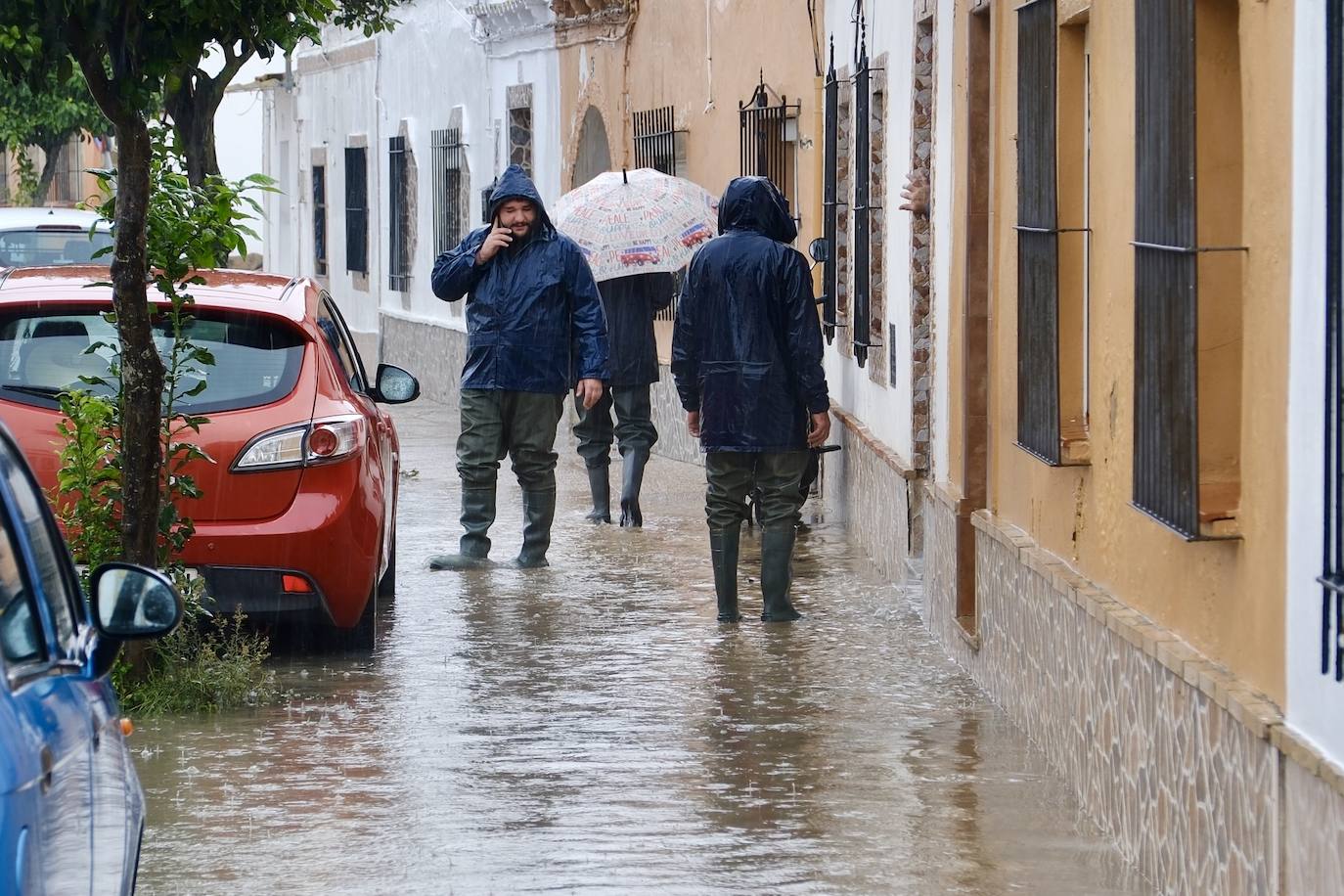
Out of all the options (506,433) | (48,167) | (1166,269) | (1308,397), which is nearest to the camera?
(1308,397)

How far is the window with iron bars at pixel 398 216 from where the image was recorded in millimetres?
27188

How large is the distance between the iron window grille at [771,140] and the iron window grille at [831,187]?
1406 millimetres

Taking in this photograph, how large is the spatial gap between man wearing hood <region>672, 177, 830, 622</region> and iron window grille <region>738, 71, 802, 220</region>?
542 centimetres

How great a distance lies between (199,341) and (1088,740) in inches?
146

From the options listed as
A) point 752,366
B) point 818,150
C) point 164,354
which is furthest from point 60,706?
point 818,150

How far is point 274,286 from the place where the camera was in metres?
9.17

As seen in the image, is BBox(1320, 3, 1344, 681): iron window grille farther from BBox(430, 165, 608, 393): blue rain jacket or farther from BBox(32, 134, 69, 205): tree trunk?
BBox(32, 134, 69, 205): tree trunk

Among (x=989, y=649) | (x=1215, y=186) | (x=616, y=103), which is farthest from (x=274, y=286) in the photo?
(x=616, y=103)

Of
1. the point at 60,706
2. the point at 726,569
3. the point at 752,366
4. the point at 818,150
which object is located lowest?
the point at 726,569

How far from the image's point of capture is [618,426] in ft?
44.9

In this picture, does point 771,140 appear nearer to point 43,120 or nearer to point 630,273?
point 630,273

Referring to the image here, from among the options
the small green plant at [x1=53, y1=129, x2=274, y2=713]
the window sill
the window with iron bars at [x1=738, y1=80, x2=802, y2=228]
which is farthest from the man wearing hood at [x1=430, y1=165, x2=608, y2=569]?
the window sill

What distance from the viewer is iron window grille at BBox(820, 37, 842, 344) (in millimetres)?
13367

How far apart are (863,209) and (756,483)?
2762mm
